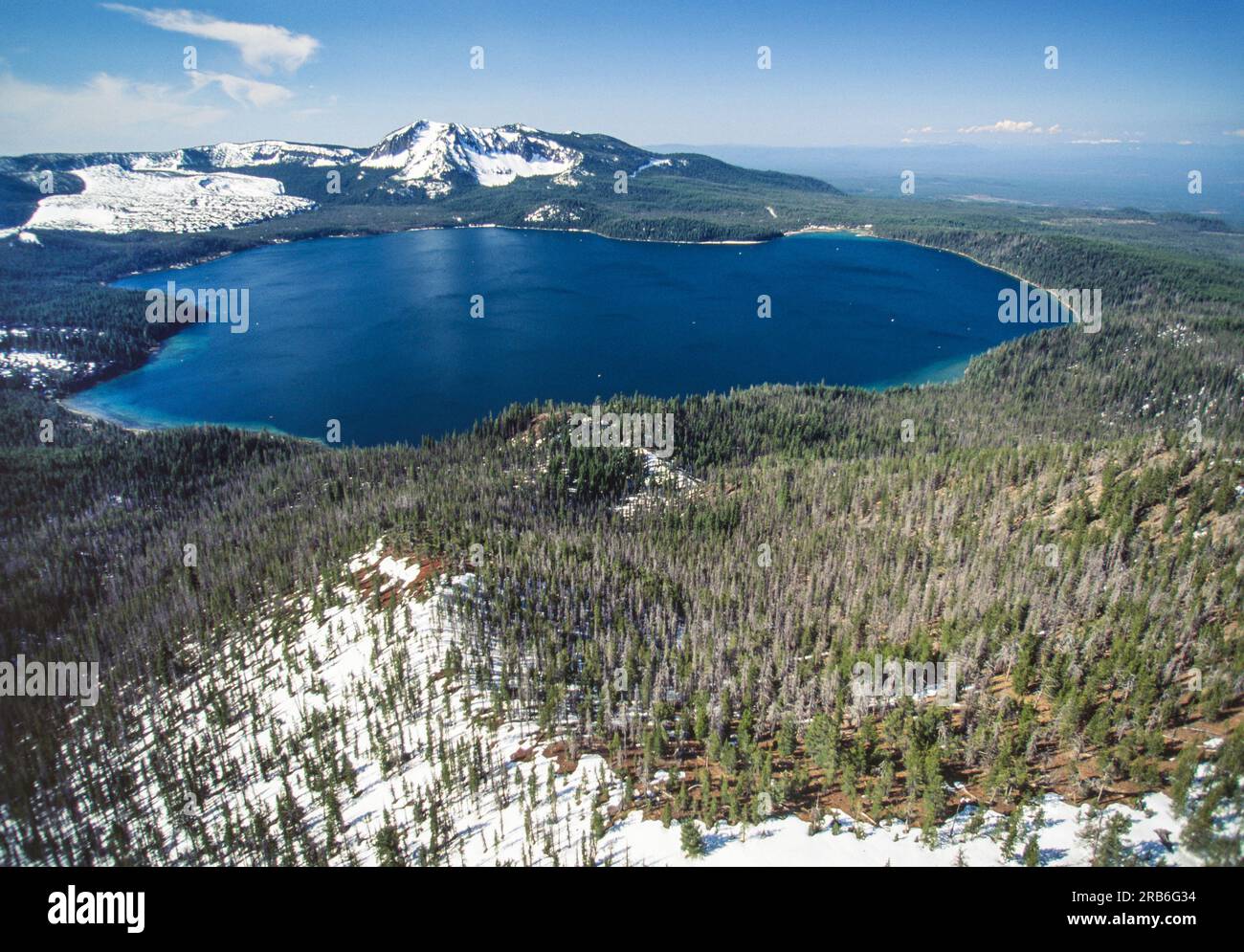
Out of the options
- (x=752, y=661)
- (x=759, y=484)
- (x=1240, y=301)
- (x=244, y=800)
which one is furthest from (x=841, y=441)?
(x=1240, y=301)

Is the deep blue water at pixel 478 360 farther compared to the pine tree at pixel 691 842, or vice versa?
the deep blue water at pixel 478 360

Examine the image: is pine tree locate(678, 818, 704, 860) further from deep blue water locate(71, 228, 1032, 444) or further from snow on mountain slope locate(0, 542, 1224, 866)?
deep blue water locate(71, 228, 1032, 444)

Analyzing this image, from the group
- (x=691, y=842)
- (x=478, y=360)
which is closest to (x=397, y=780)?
(x=691, y=842)

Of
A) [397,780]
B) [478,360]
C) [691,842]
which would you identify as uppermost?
[478,360]

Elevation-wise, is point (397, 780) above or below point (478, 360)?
below

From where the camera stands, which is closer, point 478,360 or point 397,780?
point 397,780

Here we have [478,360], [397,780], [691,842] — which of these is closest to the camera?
[691,842]

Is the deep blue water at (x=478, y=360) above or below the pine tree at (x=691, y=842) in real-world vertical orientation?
above

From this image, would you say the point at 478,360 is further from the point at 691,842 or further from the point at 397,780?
the point at 691,842

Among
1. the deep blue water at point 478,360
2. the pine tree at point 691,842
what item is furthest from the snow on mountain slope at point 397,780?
the deep blue water at point 478,360

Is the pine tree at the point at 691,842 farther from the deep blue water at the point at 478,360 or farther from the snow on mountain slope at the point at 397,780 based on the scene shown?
the deep blue water at the point at 478,360
